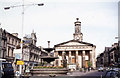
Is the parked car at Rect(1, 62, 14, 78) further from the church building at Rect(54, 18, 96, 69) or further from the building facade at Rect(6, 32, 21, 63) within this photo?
the church building at Rect(54, 18, 96, 69)

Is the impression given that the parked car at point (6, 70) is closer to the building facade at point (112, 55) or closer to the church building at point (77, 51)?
the building facade at point (112, 55)

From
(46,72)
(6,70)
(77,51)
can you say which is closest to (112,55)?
(77,51)

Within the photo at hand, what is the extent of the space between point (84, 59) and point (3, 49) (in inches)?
2464

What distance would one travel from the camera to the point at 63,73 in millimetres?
23094

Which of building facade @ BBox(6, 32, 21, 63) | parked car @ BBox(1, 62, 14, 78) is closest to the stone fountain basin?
parked car @ BBox(1, 62, 14, 78)

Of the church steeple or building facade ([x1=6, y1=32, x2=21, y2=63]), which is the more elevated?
the church steeple

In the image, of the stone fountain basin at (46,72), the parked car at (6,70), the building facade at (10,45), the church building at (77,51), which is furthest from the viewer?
the church building at (77,51)

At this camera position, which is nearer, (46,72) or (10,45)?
(46,72)

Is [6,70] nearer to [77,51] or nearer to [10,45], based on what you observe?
[10,45]

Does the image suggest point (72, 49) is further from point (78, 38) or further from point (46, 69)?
point (46, 69)

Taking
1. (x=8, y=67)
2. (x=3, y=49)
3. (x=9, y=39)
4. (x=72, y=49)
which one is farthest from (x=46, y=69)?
(x=72, y=49)

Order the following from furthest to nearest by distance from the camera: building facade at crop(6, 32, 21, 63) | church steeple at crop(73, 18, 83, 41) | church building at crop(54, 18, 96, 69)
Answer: church steeple at crop(73, 18, 83, 41), church building at crop(54, 18, 96, 69), building facade at crop(6, 32, 21, 63)

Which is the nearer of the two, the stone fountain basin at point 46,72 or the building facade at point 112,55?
the stone fountain basin at point 46,72

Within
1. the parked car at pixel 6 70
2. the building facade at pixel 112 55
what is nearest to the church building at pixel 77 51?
the building facade at pixel 112 55
